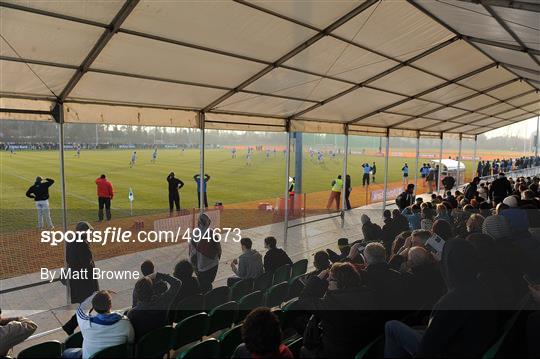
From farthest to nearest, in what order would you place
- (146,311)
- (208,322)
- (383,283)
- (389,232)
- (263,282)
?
(389,232) → (263,282) → (208,322) → (146,311) → (383,283)

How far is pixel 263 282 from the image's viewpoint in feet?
18.1

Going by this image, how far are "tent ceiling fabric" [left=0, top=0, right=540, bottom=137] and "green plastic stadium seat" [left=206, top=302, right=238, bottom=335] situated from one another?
12.2 ft

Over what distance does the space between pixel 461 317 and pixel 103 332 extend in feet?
9.59

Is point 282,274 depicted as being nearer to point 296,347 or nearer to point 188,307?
point 188,307

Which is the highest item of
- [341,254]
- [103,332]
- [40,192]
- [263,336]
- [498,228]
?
Answer: [498,228]

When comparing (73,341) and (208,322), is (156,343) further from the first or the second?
(73,341)

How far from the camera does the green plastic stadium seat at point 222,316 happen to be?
168 inches

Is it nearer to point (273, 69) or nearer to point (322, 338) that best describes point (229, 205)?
point (273, 69)

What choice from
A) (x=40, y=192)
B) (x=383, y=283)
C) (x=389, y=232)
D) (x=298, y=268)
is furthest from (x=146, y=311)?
(x=40, y=192)

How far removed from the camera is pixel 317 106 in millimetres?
9719

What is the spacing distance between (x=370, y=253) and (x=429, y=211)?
13.5 ft

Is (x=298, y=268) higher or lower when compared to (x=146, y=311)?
lower

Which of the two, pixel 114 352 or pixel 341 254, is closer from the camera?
pixel 114 352

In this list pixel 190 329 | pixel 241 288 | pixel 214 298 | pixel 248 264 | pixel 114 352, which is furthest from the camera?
pixel 248 264
